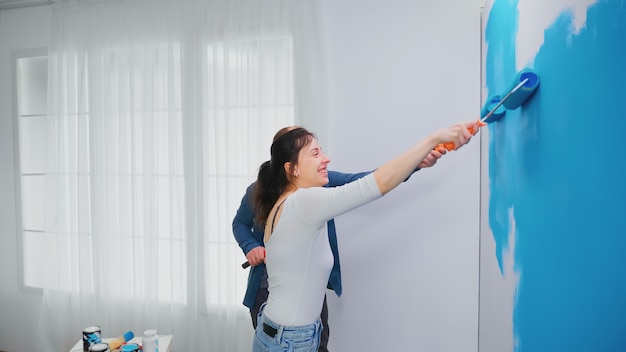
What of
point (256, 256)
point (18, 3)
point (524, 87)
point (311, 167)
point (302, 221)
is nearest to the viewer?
point (524, 87)

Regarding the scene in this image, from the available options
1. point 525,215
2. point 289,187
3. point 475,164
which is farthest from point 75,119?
point 525,215

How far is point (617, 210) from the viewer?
0.70 metres

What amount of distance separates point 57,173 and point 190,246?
3.35ft

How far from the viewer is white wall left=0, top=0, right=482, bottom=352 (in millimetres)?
2158

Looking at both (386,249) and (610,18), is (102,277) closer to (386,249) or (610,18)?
(386,249)

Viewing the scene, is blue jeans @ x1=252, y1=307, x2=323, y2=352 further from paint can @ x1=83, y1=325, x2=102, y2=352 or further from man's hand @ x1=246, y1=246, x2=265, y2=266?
paint can @ x1=83, y1=325, x2=102, y2=352

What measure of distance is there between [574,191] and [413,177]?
1389 mm

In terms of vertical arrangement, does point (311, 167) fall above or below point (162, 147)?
below

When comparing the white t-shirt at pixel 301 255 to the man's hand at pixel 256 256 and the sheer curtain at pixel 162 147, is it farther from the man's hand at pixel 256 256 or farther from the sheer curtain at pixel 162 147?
the sheer curtain at pixel 162 147

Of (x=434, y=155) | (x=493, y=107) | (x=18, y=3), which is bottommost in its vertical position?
(x=434, y=155)

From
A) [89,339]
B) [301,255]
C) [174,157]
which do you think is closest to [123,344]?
[89,339]

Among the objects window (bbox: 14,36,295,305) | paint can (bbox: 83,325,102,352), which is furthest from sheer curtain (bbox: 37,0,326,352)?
paint can (bbox: 83,325,102,352)

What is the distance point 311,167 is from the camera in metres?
1.54

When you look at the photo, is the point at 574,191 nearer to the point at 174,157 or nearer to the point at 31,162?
→ the point at 174,157
